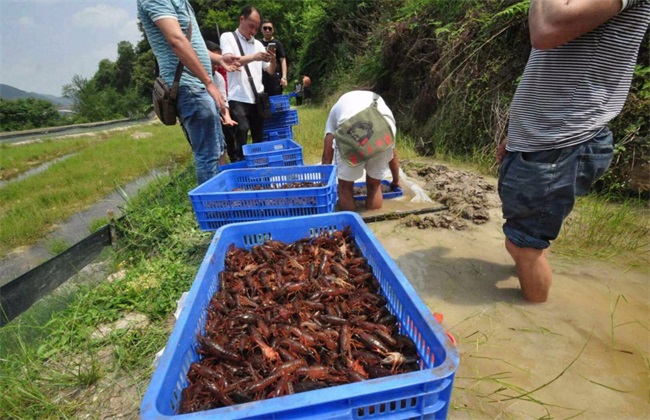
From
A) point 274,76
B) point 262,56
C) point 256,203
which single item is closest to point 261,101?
point 262,56

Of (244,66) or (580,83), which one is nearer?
(580,83)

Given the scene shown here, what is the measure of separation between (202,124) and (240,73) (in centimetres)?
211

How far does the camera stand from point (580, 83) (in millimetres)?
1957

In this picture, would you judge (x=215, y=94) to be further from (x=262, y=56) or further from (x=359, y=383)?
(x=359, y=383)

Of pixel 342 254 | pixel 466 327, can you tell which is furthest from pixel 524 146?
pixel 342 254

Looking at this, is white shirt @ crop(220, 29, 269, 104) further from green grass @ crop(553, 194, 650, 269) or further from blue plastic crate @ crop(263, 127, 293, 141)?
green grass @ crop(553, 194, 650, 269)

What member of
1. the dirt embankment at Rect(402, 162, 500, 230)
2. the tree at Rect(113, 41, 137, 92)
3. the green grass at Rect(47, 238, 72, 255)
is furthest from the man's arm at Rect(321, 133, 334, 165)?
the tree at Rect(113, 41, 137, 92)

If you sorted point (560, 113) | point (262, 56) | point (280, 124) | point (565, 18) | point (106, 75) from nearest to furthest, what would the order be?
point (565, 18) < point (560, 113) < point (262, 56) < point (280, 124) < point (106, 75)

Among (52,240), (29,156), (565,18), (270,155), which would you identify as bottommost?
(52,240)

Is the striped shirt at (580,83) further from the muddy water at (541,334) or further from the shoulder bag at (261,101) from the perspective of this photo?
the shoulder bag at (261,101)

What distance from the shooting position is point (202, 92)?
3627mm

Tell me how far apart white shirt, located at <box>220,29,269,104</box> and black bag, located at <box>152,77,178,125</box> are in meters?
1.92

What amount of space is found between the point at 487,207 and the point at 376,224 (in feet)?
4.73

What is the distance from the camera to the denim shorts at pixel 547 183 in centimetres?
209
